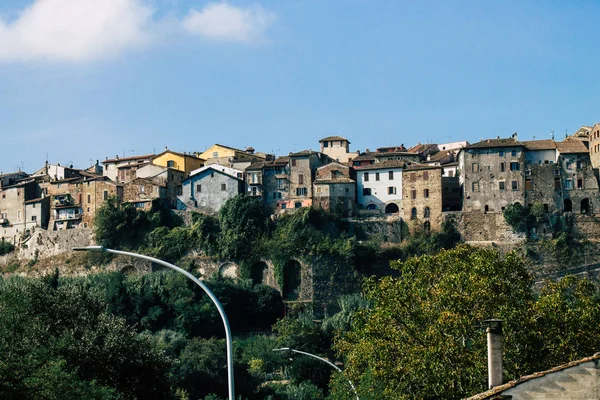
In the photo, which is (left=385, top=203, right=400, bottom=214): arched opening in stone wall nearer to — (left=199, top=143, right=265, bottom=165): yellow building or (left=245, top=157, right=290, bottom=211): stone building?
(left=245, top=157, right=290, bottom=211): stone building

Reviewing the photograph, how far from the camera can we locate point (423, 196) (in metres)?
102

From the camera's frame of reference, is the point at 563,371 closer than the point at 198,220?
Yes

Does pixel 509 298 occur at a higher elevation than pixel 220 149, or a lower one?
lower

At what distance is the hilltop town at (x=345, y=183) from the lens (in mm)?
100375

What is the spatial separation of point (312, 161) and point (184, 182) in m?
13.2

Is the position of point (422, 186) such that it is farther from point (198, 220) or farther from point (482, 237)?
point (198, 220)

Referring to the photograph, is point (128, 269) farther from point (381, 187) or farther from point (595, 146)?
point (595, 146)

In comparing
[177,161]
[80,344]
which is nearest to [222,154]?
[177,161]

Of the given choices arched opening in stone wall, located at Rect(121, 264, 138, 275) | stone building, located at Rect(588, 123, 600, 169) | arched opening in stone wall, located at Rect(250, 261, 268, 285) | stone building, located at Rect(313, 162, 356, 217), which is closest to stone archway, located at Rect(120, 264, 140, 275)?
arched opening in stone wall, located at Rect(121, 264, 138, 275)

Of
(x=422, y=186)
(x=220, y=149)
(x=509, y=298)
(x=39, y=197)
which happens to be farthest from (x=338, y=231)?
(x=509, y=298)

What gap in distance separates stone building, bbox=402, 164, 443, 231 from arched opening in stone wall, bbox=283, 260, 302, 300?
1119 cm

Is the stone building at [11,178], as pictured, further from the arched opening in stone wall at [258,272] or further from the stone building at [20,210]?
the arched opening in stone wall at [258,272]

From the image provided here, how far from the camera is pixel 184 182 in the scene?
110 m

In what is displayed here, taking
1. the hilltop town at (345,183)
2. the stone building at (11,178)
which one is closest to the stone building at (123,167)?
the hilltop town at (345,183)
